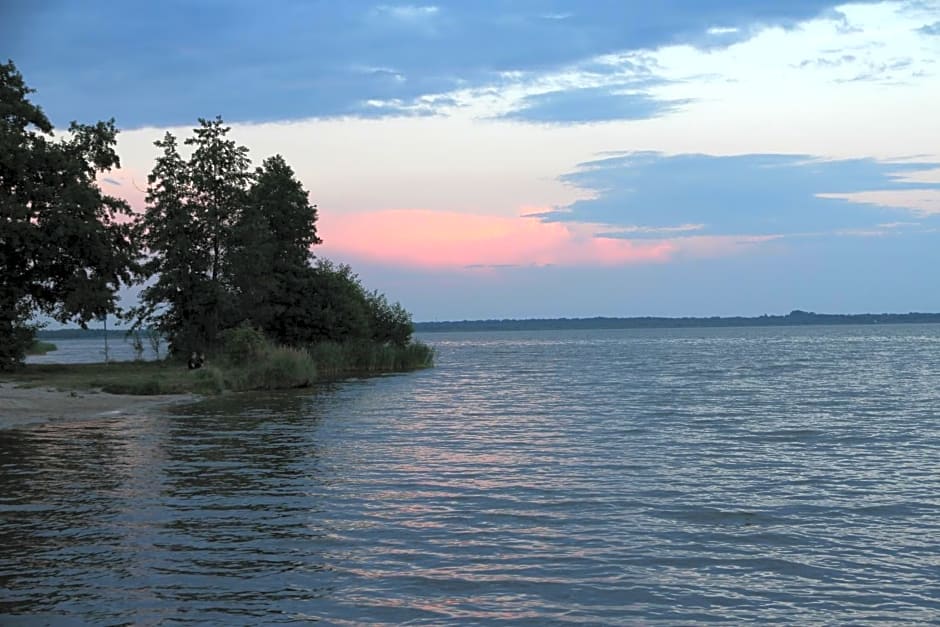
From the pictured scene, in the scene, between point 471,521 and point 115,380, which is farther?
point 115,380

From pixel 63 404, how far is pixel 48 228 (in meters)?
15.3

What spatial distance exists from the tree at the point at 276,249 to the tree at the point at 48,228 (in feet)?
25.1

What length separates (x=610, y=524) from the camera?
45.0ft

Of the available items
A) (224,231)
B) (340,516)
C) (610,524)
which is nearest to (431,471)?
(340,516)

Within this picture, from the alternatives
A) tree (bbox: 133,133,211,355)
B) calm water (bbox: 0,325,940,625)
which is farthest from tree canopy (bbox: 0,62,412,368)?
calm water (bbox: 0,325,940,625)

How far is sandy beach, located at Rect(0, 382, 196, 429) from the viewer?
97.2 feet

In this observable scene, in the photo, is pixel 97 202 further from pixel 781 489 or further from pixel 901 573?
pixel 901 573

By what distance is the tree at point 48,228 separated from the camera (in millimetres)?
43812

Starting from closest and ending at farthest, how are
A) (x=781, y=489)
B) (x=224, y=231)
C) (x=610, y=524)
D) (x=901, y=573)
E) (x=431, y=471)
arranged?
→ (x=901, y=573)
(x=610, y=524)
(x=781, y=489)
(x=431, y=471)
(x=224, y=231)

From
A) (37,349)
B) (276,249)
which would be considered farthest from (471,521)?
(37,349)

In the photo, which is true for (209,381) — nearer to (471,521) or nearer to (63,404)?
(63,404)

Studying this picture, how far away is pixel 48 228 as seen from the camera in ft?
145

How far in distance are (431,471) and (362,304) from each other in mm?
50291

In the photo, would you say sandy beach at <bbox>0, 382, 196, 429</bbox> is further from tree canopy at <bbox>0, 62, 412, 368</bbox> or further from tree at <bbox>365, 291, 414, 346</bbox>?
tree at <bbox>365, 291, 414, 346</bbox>
